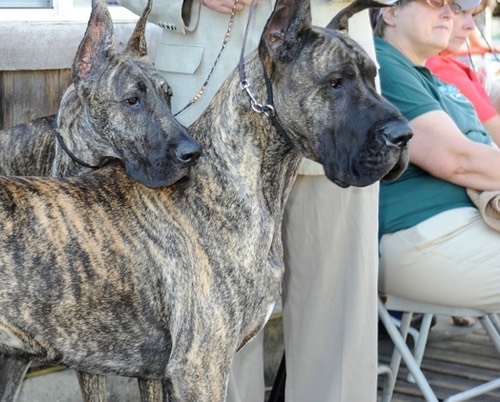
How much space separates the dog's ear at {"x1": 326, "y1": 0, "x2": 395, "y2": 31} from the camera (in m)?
3.80

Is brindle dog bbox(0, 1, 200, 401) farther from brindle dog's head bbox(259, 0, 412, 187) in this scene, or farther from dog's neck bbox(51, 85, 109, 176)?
brindle dog's head bbox(259, 0, 412, 187)

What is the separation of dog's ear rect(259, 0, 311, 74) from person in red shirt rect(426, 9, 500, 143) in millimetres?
1914

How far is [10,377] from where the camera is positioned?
4.08m

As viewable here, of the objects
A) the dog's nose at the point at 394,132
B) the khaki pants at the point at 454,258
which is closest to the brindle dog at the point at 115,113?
the dog's nose at the point at 394,132

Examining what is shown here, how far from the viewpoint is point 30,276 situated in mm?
3494

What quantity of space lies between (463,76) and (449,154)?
38.1 inches

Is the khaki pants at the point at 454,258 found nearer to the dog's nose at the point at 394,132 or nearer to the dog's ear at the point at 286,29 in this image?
the dog's nose at the point at 394,132

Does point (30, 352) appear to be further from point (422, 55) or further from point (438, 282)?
point (422, 55)

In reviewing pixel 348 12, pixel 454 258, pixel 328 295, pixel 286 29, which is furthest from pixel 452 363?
pixel 286 29

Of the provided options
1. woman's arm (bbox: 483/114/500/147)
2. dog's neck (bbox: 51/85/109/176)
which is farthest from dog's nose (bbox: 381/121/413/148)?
woman's arm (bbox: 483/114/500/147)

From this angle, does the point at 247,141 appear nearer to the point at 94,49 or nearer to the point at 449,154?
the point at 94,49

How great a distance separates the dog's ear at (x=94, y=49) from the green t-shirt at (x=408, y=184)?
4.10 feet

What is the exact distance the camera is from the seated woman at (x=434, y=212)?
4.64 m

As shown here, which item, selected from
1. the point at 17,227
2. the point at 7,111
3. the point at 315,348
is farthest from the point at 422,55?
the point at 17,227
